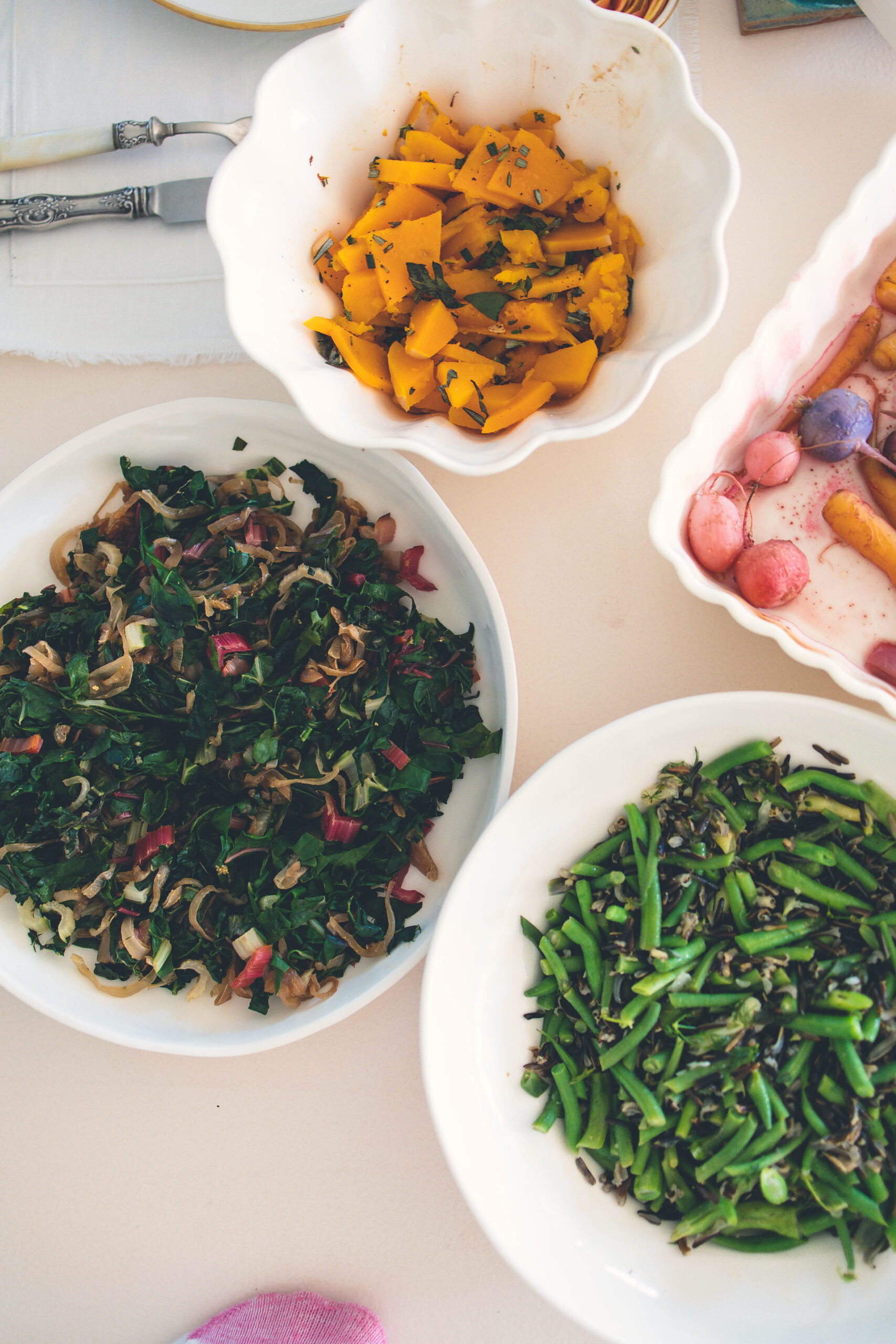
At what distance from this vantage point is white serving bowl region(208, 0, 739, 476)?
36.8 inches

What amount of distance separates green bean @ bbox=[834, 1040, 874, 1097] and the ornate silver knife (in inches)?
53.5

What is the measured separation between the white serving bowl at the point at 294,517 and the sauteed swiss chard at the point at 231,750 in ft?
0.10

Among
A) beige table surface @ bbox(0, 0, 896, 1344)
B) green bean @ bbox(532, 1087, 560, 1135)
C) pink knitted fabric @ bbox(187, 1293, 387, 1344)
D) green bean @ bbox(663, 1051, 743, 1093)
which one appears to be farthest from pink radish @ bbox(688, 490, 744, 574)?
pink knitted fabric @ bbox(187, 1293, 387, 1344)

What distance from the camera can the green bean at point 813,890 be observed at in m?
0.97

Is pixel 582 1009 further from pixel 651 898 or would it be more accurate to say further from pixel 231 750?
pixel 231 750

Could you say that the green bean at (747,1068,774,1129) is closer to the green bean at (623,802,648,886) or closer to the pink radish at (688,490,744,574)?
the green bean at (623,802,648,886)

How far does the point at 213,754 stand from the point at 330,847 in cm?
19

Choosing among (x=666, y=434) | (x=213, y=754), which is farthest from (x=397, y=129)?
(x=213, y=754)

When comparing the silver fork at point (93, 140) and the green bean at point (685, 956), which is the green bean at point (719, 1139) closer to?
the green bean at point (685, 956)

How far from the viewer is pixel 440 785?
111 centimetres

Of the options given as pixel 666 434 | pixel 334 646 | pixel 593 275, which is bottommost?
pixel 334 646

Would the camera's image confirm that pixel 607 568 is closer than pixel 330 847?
No

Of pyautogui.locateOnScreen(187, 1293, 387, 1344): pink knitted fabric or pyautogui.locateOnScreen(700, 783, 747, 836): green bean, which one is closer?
pyautogui.locateOnScreen(700, 783, 747, 836): green bean

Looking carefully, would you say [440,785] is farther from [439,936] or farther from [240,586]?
[240,586]
